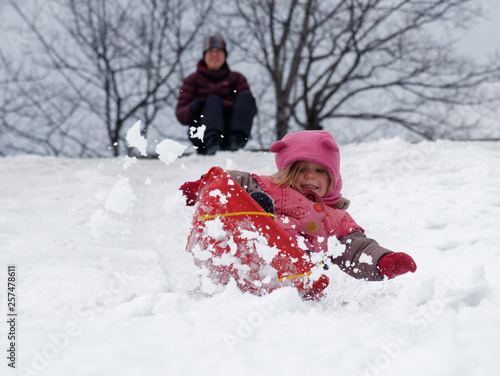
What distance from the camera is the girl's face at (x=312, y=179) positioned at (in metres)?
2.29

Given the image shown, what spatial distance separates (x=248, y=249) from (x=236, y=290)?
6.8 inches

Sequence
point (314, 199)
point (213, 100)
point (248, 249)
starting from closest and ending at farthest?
point (248, 249)
point (314, 199)
point (213, 100)

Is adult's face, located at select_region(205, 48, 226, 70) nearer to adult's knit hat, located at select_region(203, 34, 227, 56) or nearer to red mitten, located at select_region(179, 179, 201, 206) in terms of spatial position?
adult's knit hat, located at select_region(203, 34, 227, 56)

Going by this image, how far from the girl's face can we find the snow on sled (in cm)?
63

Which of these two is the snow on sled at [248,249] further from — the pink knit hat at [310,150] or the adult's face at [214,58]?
the adult's face at [214,58]

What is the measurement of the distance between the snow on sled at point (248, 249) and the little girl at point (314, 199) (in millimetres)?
318

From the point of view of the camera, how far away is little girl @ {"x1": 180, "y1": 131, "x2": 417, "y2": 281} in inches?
77.7

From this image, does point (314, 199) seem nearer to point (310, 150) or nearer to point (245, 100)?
point (310, 150)

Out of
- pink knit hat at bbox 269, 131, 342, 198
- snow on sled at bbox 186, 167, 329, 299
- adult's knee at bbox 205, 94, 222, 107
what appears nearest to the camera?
snow on sled at bbox 186, 167, 329, 299

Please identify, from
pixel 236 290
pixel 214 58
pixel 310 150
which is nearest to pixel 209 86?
pixel 214 58

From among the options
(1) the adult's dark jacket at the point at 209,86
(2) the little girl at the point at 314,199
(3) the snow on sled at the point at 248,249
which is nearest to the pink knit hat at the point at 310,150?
(2) the little girl at the point at 314,199

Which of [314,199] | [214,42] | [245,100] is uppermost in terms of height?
[214,42]

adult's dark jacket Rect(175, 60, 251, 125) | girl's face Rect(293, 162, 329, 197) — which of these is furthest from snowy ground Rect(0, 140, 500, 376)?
adult's dark jacket Rect(175, 60, 251, 125)

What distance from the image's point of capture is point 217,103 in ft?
16.5
